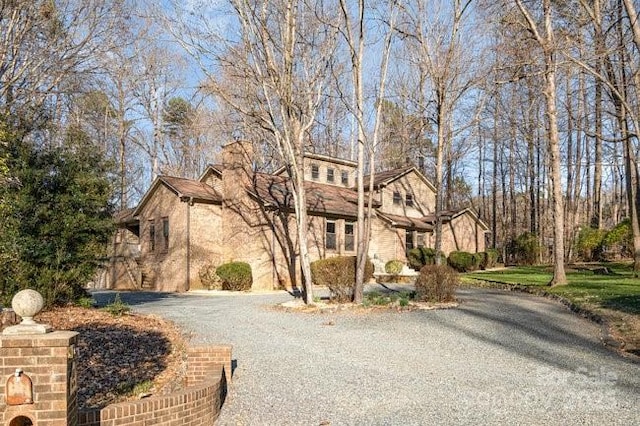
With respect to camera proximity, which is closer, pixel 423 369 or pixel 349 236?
pixel 423 369

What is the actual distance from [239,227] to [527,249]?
20967 millimetres

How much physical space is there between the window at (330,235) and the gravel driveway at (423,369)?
39.1ft

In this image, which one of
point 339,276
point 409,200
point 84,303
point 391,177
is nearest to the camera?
point 84,303

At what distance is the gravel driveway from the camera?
5.47 meters

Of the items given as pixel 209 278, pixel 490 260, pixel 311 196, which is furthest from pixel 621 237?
pixel 209 278

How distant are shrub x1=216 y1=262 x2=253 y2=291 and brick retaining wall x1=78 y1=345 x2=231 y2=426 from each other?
14444mm

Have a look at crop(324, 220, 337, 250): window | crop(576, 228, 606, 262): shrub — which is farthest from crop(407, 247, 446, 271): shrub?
crop(576, 228, 606, 262): shrub

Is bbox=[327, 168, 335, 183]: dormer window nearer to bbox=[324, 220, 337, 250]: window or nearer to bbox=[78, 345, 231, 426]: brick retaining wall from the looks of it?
bbox=[324, 220, 337, 250]: window

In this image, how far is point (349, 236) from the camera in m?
25.7

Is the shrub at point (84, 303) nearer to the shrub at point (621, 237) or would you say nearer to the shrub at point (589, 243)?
the shrub at point (621, 237)

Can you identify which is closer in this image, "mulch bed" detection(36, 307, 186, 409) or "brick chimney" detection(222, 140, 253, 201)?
"mulch bed" detection(36, 307, 186, 409)

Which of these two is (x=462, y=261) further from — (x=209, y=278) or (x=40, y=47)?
(x=40, y=47)

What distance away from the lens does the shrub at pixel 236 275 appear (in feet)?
68.2

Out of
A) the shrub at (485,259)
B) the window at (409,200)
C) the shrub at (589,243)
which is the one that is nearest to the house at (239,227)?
the window at (409,200)
